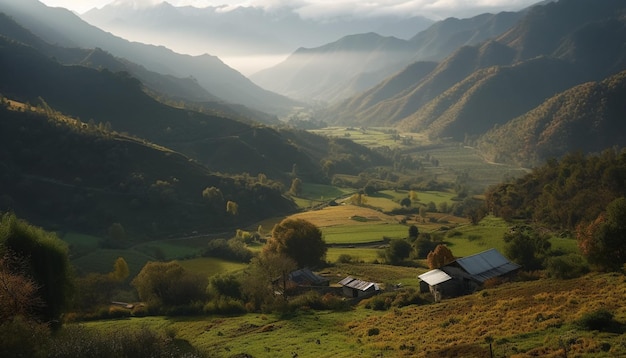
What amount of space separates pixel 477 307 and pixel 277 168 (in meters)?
148

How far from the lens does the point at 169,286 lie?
180 feet

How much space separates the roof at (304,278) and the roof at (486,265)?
1797cm

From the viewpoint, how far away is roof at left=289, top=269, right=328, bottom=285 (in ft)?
203

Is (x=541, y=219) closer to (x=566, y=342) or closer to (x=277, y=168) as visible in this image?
(x=566, y=342)

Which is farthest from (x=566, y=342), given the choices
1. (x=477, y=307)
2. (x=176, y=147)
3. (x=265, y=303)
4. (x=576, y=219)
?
(x=176, y=147)

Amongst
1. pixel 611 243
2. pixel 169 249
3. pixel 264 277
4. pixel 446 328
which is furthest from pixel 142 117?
pixel 446 328

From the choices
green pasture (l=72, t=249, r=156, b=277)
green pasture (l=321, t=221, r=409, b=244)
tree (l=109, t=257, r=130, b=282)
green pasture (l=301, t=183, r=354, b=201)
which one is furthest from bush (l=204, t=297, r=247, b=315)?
green pasture (l=301, t=183, r=354, b=201)

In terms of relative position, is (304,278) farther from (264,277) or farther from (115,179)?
(115,179)

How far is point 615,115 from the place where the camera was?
652 ft

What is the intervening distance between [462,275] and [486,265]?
3820 mm

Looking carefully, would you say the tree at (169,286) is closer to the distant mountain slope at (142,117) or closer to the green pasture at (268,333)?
the green pasture at (268,333)

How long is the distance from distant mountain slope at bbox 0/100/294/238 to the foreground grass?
63.5 m

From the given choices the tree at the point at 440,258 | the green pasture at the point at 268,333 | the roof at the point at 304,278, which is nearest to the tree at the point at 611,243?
the green pasture at the point at 268,333

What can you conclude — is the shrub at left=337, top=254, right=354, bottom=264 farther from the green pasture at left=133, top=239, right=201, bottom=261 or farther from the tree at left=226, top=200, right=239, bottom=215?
the tree at left=226, top=200, right=239, bottom=215
